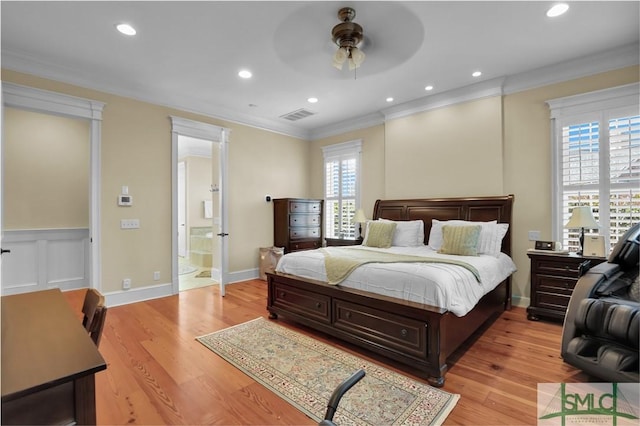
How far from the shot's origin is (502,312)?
3.68 metres

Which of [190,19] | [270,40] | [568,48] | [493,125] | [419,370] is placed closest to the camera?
[419,370]

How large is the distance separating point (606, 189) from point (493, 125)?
144cm

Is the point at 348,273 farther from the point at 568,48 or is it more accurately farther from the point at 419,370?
the point at 568,48

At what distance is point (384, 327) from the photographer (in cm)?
248

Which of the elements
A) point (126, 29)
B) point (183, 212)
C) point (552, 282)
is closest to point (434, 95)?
point (552, 282)

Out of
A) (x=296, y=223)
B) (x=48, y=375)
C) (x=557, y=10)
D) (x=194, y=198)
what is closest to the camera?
(x=48, y=375)

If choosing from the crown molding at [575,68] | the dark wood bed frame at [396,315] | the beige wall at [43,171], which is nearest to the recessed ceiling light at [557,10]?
the crown molding at [575,68]

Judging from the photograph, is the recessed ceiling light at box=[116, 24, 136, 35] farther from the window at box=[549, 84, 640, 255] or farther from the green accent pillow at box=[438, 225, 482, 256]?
the window at box=[549, 84, 640, 255]

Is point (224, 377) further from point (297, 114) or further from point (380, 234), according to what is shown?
point (297, 114)

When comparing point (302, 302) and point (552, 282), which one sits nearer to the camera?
point (302, 302)

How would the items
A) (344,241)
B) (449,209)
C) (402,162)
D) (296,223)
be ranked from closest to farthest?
(449,209), (402,162), (344,241), (296,223)

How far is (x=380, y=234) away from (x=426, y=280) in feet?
6.29

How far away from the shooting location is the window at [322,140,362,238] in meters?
5.73

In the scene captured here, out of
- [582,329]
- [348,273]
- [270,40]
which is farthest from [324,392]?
[270,40]
